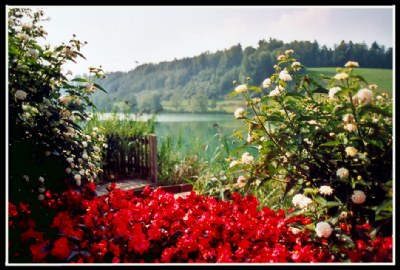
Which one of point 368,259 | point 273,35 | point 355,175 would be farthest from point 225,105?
point 368,259

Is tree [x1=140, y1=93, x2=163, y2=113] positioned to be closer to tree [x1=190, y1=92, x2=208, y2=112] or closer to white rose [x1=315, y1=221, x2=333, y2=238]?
tree [x1=190, y1=92, x2=208, y2=112]

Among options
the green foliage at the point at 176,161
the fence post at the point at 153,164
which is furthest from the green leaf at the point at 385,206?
the fence post at the point at 153,164

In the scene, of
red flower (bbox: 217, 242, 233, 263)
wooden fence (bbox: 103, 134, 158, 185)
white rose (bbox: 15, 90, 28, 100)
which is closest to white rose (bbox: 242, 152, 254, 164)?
red flower (bbox: 217, 242, 233, 263)

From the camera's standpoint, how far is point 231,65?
11.1 ft

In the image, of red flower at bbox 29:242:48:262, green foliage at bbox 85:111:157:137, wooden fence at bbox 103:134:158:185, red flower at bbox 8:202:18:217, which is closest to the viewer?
red flower at bbox 29:242:48:262

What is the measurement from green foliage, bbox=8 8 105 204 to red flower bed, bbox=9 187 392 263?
142mm

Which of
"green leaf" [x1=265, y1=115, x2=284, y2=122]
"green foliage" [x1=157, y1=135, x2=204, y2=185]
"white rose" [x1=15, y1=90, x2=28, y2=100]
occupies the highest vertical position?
"white rose" [x1=15, y1=90, x2=28, y2=100]

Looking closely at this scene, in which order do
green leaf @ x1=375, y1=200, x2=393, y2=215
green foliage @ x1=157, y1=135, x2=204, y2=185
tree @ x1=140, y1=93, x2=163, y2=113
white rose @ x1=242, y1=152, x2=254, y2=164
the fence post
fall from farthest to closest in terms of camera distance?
tree @ x1=140, y1=93, x2=163, y2=113 → green foliage @ x1=157, y1=135, x2=204, y2=185 → the fence post → white rose @ x1=242, y1=152, x2=254, y2=164 → green leaf @ x1=375, y1=200, x2=393, y2=215

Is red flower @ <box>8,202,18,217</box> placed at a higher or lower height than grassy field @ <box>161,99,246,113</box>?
lower

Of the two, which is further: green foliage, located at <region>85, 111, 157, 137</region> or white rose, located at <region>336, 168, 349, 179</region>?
green foliage, located at <region>85, 111, 157, 137</region>

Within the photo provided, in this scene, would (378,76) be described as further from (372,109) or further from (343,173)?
(343,173)

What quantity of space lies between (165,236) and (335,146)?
3.40 feet

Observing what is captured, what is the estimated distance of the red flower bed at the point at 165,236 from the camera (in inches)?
72.0

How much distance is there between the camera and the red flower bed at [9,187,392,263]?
72.0 inches
